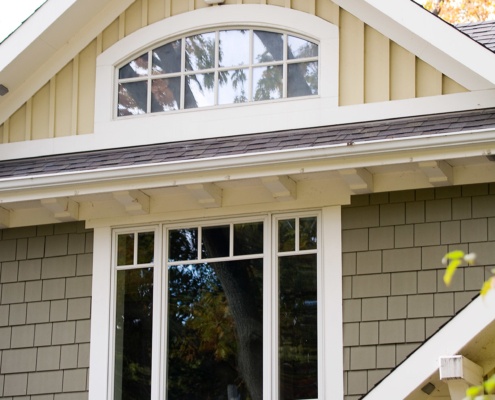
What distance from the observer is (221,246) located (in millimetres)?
10289

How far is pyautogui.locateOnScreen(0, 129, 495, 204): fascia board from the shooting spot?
9086 millimetres

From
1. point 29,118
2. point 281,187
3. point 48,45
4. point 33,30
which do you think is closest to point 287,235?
point 281,187

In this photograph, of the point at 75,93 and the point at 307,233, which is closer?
the point at 307,233

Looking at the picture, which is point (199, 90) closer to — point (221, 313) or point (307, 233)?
point (307, 233)

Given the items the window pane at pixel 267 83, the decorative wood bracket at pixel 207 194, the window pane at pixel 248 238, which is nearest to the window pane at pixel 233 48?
the window pane at pixel 267 83

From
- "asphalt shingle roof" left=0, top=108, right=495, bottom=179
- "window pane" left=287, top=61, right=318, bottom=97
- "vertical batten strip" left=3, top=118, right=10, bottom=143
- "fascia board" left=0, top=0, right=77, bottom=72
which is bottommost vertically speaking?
"asphalt shingle roof" left=0, top=108, right=495, bottom=179

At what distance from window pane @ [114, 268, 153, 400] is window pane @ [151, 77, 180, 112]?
151 centimetres

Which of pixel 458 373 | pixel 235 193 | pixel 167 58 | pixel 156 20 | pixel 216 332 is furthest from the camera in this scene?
pixel 156 20

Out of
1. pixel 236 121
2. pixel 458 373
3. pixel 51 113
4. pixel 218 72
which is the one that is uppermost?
pixel 218 72

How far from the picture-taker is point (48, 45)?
1121 cm

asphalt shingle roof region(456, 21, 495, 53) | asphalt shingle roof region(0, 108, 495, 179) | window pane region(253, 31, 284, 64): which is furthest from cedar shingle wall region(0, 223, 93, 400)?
asphalt shingle roof region(456, 21, 495, 53)

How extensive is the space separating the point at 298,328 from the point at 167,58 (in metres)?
2.86

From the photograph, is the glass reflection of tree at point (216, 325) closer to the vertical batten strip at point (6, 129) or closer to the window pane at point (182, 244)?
the window pane at point (182, 244)

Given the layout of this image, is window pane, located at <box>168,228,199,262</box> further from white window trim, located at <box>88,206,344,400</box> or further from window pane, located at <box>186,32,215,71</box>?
window pane, located at <box>186,32,215,71</box>
